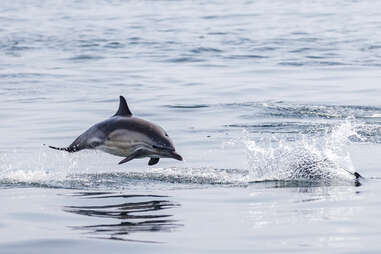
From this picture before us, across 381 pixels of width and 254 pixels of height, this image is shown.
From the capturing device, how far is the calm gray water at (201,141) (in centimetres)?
874

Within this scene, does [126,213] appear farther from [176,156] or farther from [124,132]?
[124,132]

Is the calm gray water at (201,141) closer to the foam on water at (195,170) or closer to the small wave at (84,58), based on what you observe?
the foam on water at (195,170)

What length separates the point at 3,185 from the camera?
37.0 feet

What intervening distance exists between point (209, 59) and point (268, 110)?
362 inches

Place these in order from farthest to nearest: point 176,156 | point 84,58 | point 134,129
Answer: point 84,58 → point 134,129 → point 176,156

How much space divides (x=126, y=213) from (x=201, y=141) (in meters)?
4.71

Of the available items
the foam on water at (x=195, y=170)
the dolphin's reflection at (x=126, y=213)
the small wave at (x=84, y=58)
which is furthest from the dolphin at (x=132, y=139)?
the small wave at (x=84, y=58)

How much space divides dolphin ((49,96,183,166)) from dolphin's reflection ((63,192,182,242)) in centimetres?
42

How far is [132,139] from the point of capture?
400 inches

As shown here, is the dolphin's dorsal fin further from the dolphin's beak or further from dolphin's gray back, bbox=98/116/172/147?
the dolphin's beak

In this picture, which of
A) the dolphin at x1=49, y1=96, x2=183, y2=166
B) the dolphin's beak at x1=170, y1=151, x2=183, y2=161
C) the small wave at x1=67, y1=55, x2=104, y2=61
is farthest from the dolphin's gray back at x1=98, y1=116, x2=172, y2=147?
the small wave at x1=67, y1=55, x2=104, y2=61

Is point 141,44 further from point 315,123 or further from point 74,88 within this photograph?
point 315,123

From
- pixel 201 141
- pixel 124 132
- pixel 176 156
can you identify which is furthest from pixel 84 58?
pixel 176 156

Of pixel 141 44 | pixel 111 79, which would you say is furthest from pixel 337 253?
pixel 141 44
